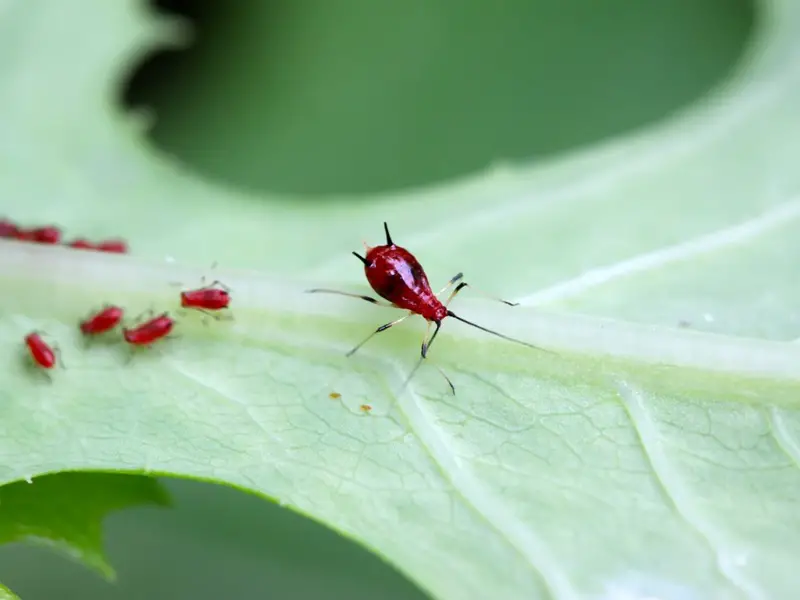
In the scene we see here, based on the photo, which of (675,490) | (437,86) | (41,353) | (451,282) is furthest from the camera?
(437,86)

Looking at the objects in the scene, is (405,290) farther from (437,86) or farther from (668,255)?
(437,86)

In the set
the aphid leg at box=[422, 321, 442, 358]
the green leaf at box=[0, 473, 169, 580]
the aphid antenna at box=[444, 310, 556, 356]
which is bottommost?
the green leaf at box=[0, 473, 169, 580]

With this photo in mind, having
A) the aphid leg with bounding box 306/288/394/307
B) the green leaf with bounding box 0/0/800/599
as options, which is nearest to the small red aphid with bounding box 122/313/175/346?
the green leaf with bounding box 0/0/800/599

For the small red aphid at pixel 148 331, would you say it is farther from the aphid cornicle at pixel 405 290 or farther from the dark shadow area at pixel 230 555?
the dark shadow area at pixel 230 555

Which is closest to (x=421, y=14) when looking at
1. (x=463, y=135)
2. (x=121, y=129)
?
(x=463, y=135)

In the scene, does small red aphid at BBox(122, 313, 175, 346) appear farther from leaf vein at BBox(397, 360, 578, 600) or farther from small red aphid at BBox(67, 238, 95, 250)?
leaf vein at BBox(397, 360, 578, 600)

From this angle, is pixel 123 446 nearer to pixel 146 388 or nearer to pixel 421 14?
pixel 146 388

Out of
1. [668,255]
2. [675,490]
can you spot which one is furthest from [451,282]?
[675,490]

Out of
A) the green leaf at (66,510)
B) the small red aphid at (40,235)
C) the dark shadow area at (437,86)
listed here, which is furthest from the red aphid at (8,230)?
the dark shadow area at (437,86)
